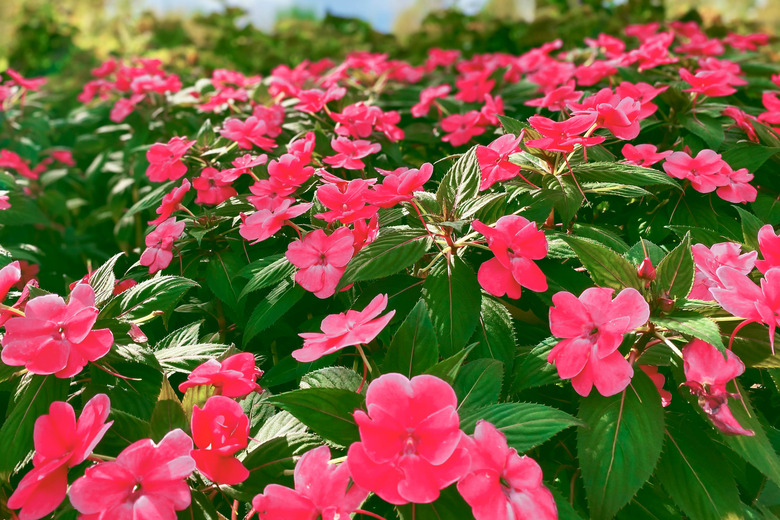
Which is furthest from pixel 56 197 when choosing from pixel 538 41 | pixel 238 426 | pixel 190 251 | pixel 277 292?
pixel 538 41

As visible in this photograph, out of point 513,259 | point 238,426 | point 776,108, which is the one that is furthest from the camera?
point 776,108

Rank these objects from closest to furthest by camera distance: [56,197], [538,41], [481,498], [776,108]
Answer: [481,498], [776,108], [56,197], [538,41]

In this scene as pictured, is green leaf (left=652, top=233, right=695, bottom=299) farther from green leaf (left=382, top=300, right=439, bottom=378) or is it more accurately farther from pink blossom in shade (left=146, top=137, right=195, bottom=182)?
pink blossom in shade (left=146, top=137, right=195, bottom=182)

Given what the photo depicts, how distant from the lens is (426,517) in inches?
28.5

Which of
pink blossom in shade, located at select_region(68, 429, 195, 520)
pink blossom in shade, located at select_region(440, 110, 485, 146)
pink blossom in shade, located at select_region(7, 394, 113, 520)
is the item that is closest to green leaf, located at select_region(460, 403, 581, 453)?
pink blossom in shade, located at select_region(68, 429, 195, 520)

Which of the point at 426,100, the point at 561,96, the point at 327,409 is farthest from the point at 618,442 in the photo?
the point at 426,100

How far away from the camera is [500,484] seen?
71 cm

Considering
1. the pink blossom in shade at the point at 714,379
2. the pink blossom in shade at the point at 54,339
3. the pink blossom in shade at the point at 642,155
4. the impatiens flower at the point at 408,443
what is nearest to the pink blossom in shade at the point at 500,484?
the impatiens flower at the point at 408,443

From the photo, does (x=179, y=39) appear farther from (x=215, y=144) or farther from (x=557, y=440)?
(x=557, y=440)

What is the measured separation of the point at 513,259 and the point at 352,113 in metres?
0.91

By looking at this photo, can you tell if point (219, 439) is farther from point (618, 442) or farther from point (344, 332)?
point (618, 442)

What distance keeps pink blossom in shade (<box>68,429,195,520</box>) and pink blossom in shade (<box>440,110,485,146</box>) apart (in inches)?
54.2

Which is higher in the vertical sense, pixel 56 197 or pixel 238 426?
pixel 238 426

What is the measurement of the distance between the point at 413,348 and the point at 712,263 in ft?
1.68
